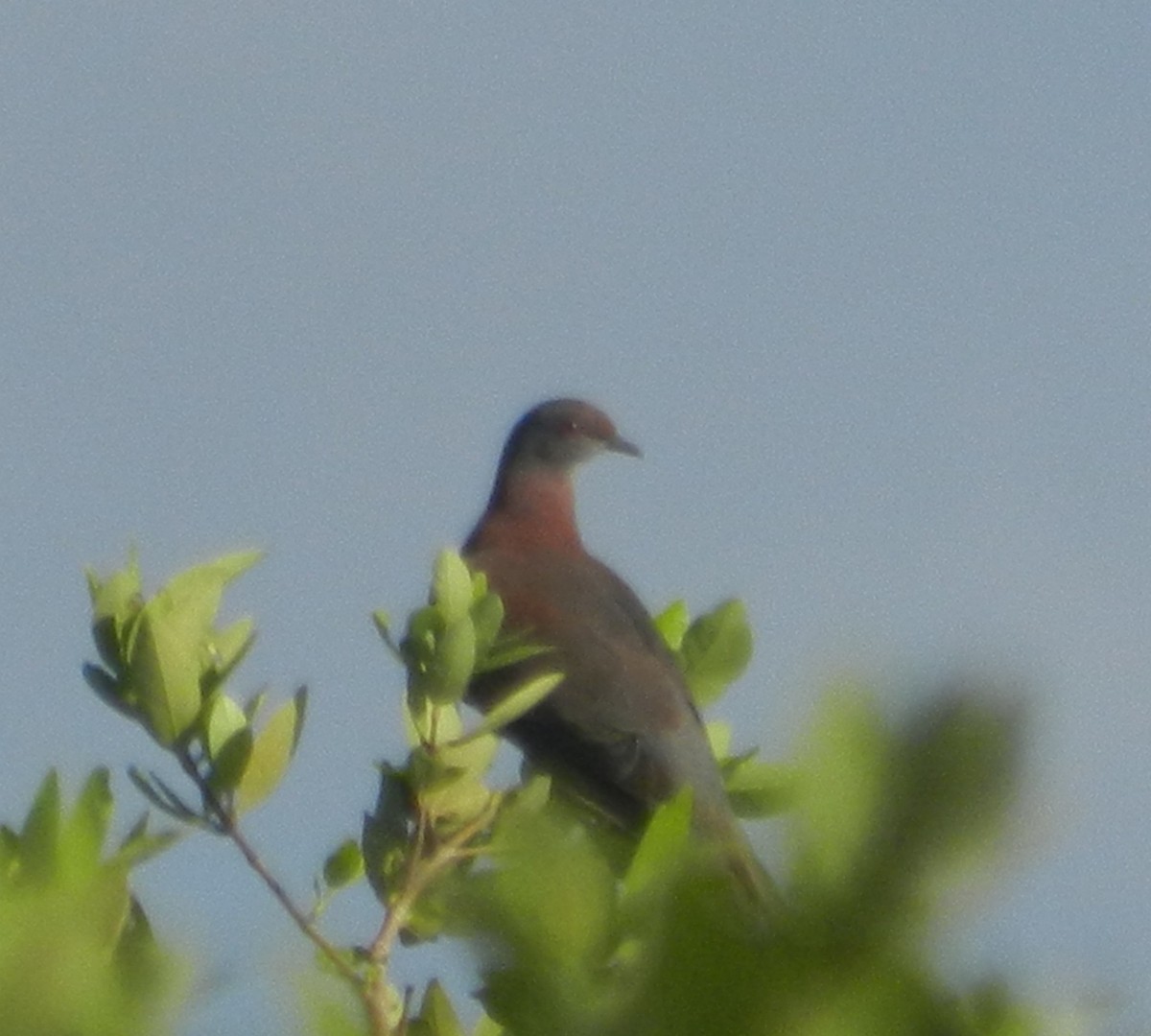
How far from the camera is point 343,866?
3.21 metres

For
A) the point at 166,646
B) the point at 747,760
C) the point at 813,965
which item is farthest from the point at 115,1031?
the point at 747,760

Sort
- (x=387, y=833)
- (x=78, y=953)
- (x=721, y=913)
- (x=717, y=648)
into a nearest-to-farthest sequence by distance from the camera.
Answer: (x=721, y=913)
(x=78, y=953)
(x=387, y=833)
(x=717, y=648)

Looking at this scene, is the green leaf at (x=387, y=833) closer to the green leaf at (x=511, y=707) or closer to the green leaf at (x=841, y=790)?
the green leaf at (x=511, y=707)

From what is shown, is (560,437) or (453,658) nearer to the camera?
(453,658)

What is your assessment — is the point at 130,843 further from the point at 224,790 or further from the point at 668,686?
the point at 668,686

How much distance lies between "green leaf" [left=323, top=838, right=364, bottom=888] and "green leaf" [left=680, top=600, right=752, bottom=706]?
108 centimetres

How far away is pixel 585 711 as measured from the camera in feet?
27.1

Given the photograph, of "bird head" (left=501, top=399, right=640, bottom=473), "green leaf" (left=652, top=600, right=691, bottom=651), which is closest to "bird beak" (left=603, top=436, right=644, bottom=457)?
"bird head" (left=501, top=399, right=640, bottom=473)

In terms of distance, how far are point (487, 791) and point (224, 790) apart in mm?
489

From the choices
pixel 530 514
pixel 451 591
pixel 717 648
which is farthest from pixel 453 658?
pixel 530 514

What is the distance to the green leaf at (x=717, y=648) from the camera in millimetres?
4133

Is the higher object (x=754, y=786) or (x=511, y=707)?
(x=511, y=707)

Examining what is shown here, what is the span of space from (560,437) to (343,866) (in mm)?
8106

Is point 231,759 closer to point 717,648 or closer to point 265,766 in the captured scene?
point 265,766
